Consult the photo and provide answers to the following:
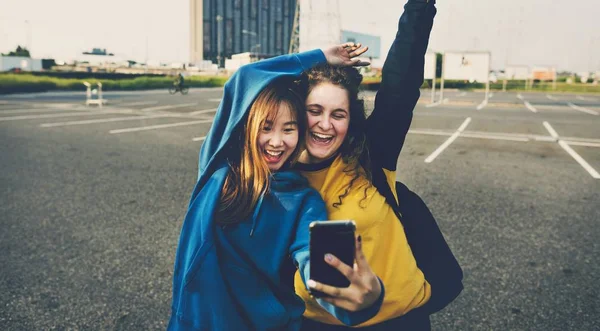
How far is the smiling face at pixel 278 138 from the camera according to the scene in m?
1.47

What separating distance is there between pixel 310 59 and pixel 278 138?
30cm

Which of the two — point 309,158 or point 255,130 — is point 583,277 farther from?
point 255,130

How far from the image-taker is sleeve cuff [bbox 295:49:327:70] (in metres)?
1.55

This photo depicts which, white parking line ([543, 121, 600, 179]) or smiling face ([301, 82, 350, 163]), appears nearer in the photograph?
smiling face ([301, 82, 350, 163])

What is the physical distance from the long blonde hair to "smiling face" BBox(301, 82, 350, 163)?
0.04 m

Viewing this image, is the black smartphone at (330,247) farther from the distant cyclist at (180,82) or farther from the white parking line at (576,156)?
the distant cyclist at (180,82)

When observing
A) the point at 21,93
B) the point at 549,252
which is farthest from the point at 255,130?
the point at 21,93

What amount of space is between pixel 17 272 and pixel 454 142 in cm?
900

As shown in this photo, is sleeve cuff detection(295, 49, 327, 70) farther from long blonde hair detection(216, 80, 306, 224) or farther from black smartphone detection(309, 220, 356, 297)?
black smartphone detection(309, 220, 356, 297)

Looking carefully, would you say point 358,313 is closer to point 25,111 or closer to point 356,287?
point 356,287

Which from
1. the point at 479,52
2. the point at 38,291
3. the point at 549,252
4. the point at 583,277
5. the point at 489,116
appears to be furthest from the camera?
the point at 479,52

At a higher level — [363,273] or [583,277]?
[363,273]

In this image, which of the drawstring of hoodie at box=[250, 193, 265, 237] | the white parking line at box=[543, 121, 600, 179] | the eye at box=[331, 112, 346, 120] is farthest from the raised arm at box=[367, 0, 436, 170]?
the white parking line at box=[543, 121, 600, 179]

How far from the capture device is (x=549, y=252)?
13.7ft
